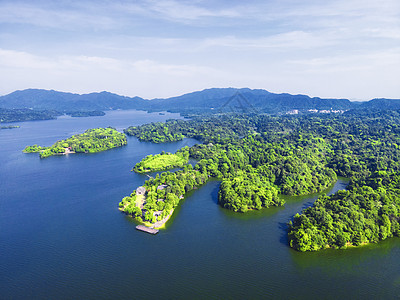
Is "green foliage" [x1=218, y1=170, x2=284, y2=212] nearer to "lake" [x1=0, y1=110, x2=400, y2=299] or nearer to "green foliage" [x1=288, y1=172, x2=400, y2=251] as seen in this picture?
"lake" [x1=0, y1=110, x2=400, y2=299]

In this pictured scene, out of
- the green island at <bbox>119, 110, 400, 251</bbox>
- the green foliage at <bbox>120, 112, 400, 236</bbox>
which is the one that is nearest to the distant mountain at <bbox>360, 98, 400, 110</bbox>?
the green foliage at <bbox>120, 112, 400, 236</bbox>

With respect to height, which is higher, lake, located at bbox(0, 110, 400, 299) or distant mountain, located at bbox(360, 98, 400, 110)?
distant mountain, located at bbox(360, 98, 400, 110)

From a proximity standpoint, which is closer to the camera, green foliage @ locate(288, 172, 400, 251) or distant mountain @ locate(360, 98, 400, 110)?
green foliage @ locate(288, 172, 400, 251)

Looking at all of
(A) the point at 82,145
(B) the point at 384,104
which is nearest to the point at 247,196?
(A) the point at 82,145

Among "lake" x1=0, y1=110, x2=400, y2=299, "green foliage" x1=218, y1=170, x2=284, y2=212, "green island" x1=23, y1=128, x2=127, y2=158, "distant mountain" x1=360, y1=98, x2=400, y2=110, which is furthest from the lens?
"distant mountain" x1=360, y1=98, x2=400, y2=110

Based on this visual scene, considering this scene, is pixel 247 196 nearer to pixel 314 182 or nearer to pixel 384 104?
pixel 314 182

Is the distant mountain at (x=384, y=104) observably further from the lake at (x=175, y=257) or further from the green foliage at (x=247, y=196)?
the lake at (x=175, y=257)

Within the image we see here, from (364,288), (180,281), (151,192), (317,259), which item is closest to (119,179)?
(151,192)

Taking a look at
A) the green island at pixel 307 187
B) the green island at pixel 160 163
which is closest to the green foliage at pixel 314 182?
the green island at pixel 307 187

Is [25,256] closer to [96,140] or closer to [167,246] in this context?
[167,246]
